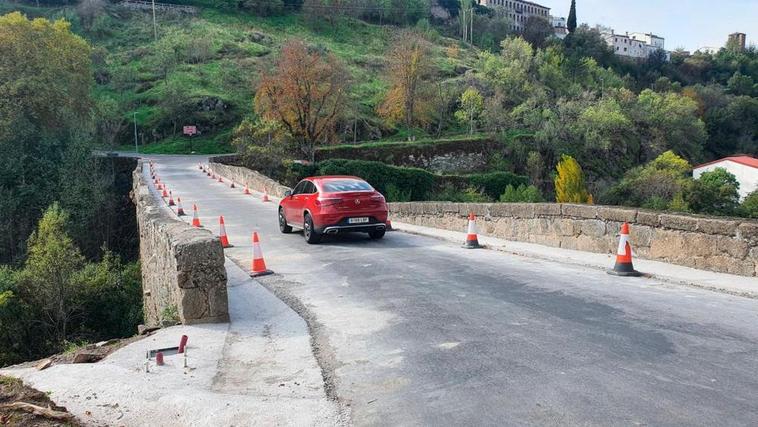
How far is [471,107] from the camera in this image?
61.9 meters

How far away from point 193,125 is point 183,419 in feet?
195

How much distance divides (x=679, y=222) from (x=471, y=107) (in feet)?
179

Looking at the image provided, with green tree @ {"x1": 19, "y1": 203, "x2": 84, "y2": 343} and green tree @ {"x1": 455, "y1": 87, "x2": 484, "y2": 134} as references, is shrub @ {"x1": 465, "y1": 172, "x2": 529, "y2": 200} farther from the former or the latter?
green tree @ {"x1": 19, "y1": 203, "x2": 84, "y2": 343}

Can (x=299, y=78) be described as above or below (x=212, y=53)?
below

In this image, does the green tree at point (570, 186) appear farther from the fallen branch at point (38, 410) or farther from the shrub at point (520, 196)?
the fallen branch at point (38, 410)

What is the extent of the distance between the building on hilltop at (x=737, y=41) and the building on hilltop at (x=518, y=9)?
4305cm

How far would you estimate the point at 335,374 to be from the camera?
15.9 ft

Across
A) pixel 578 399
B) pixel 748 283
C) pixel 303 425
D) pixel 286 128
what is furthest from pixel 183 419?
pixel 286 128

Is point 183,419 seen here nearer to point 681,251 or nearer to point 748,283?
point 748,283

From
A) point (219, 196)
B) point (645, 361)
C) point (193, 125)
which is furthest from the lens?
point (193, 125)

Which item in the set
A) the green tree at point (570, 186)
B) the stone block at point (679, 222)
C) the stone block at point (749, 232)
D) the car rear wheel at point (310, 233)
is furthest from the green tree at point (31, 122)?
the stone block at point (749, 232)

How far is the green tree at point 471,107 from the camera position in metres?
61.7

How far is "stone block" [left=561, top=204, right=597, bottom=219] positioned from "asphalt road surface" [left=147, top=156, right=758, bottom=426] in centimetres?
190

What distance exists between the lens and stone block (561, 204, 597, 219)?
10.8 meters
